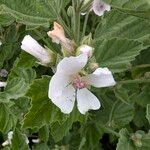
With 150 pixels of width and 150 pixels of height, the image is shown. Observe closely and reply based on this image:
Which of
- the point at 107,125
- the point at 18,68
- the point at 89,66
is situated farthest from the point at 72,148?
the point at 89,66

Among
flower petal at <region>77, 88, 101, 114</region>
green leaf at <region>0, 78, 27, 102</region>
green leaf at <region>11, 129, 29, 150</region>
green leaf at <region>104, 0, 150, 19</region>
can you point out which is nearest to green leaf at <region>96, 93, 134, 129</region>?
green leaf at <region>11, 129, 29, 150</region>

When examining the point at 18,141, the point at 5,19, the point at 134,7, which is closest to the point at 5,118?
the point at 18,141

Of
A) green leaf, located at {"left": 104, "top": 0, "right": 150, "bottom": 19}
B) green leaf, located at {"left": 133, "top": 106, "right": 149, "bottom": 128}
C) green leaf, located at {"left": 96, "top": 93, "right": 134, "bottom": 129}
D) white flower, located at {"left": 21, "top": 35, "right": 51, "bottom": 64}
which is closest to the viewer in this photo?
green leaf, located at {"left": 104, "top": 0, "right": 150, "bottom": 19}

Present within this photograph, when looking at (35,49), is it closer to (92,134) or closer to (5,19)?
(5,19)

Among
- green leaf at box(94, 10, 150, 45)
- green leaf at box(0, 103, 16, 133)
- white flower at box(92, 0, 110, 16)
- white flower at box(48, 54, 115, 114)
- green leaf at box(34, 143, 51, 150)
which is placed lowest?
green leaf at box(34, 143, 51, 150)

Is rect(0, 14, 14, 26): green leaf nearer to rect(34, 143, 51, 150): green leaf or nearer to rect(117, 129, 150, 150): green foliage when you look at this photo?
rect(117, 129, 150, 150): green foliage

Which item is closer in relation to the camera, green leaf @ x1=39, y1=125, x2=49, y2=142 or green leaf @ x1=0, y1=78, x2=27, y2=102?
green leaf @ x1=0, y1=78, x2=27, y2=102

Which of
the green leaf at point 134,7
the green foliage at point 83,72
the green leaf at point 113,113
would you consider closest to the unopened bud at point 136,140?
the green foliage at point 83,72
